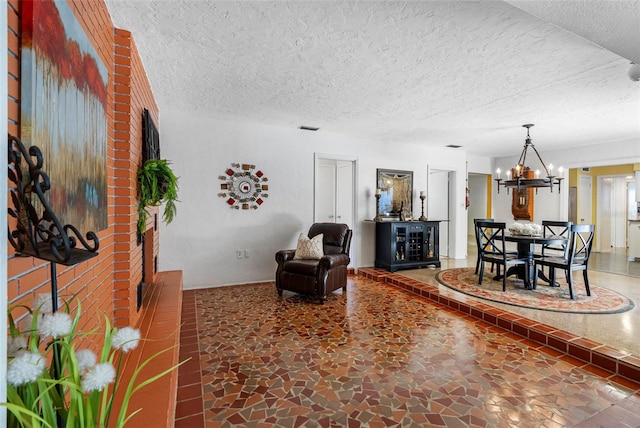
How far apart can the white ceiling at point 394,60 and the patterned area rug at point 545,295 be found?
2242 mm

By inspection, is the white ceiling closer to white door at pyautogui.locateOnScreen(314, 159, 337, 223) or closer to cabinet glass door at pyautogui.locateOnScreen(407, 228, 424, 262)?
white door at pyautogui.locateOnScreen(314, 159, 337, 223)

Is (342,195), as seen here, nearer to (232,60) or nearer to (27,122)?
(232,60)

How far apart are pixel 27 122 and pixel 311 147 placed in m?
4.17

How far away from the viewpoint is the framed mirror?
220 inches

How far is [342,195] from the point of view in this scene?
5941 millimetres

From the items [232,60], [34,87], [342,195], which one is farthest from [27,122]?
[342,195]

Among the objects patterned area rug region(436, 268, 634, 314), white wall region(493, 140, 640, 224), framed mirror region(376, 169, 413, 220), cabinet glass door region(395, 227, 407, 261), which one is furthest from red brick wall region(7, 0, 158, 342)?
white wall region(493, 140, 640, 224)

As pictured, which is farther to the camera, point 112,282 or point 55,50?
point 112,282

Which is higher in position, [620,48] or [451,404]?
[620,48]

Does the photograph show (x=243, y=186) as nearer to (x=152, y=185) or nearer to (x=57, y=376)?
(x=152, y=185)

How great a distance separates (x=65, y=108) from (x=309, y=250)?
10.1 ft

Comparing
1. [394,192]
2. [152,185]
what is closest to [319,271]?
[152,185]

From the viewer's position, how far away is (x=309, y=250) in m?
4.00

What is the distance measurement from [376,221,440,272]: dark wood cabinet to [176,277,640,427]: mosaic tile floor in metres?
1.85
